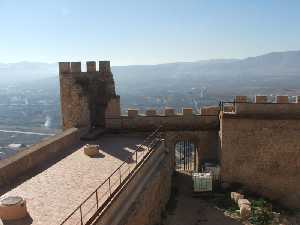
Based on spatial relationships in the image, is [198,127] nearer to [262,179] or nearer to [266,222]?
[262,179]

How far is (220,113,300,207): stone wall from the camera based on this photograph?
18812 mm

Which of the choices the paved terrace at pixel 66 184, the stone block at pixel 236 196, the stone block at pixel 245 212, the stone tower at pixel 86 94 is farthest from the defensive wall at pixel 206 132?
the stone block at pixel 245 212

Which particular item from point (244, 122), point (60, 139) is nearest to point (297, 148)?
point (244, 122)

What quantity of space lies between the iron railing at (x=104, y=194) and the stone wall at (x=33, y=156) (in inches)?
127

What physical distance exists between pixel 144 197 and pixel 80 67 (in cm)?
965

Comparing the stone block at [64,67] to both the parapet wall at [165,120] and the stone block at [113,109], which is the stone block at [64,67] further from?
the parapet wall at [165,120]

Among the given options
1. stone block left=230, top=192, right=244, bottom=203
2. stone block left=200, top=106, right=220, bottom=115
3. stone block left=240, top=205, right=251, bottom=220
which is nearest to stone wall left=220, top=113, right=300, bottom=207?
stone block left=230, top=192, right=244, bottom=203

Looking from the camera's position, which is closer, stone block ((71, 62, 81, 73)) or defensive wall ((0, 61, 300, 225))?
defensive wall ((0, 61, 300, 225))

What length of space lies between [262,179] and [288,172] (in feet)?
4.22

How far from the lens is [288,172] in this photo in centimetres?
1895

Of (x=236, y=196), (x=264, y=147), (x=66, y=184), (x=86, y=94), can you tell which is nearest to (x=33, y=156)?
(x=66, y=184)

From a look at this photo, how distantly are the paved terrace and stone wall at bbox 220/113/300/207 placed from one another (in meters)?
5.15

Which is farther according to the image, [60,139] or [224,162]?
[224,162]

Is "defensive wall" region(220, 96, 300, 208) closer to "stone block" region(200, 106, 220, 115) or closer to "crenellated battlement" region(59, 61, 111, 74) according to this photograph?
"stone block" region(200, 106, 220, 115)
